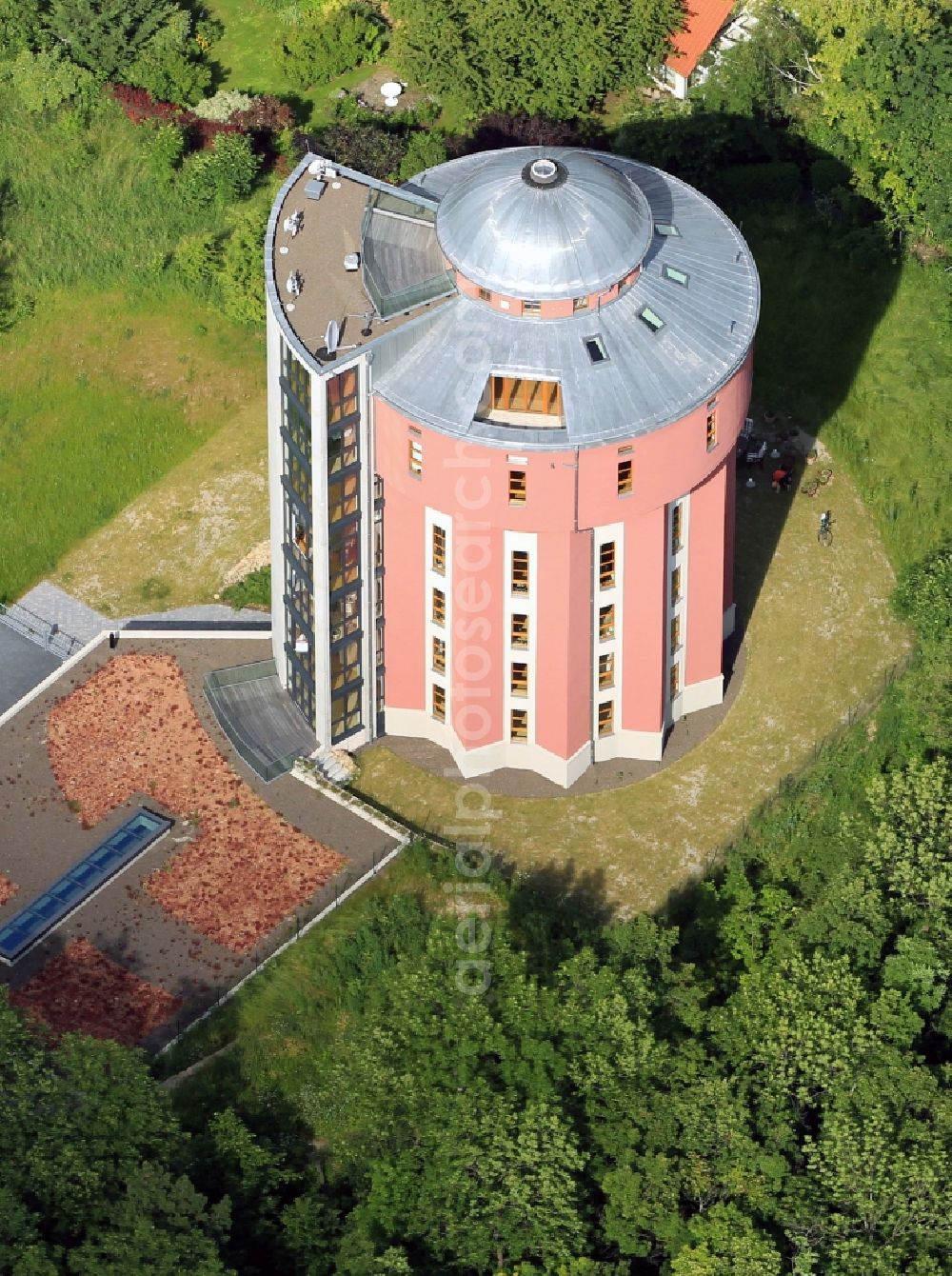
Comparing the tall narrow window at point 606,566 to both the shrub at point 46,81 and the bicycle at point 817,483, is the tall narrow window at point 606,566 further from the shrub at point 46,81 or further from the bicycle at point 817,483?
the shrub at point 46,81

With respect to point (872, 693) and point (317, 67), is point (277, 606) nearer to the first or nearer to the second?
point (872, 693)

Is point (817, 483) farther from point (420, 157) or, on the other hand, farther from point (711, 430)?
point (420, 157)

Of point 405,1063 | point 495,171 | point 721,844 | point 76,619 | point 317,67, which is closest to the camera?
point 405,1063

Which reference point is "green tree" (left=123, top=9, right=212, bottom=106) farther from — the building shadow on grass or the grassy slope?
the building shadow on grass

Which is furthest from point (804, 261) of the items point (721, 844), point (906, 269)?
point (721, 844)

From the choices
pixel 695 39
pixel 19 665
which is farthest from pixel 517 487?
pixel 695 39

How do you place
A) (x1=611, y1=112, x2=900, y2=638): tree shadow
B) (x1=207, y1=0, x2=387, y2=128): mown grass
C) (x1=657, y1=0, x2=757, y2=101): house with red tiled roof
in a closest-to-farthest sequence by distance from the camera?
(x1=611, y1=112, x2=900, y2=638): tree shadow, (x1=657, y1=0, x2=757, y2=101): house with red tiled roof, (x1=207, y1=0, x2=387, y2=128): mown grass

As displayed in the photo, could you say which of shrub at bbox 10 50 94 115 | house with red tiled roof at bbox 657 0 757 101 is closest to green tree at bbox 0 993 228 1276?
shrub at bbox 10 50 94 115
